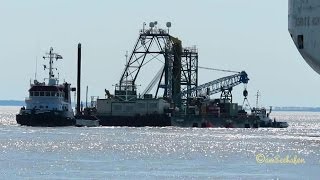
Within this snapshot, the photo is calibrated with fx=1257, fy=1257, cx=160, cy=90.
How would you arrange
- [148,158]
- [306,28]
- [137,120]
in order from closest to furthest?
[148,158] → [306,28] → [137,120]

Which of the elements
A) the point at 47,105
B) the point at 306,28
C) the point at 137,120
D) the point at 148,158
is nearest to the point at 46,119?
the point at 47,105

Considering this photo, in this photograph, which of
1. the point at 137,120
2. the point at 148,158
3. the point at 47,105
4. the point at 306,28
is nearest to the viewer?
the point at 148,158

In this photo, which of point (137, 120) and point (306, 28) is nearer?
point (306, 28)

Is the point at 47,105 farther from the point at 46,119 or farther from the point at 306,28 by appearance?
the point at 306,28

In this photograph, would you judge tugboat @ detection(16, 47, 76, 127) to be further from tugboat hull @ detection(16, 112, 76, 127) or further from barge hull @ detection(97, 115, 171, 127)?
barge hull @ detection(97, 115, 171, 127)

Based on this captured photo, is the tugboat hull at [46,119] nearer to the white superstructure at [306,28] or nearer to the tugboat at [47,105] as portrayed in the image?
the tugboat at [47,105]

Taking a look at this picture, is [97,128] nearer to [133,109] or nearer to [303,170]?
[133,109]

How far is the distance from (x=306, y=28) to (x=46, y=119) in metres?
49.1

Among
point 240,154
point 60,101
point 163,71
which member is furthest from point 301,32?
point 163,71

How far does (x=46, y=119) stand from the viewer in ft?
536

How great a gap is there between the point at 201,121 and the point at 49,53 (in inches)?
1100

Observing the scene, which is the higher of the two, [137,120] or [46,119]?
[137,120]

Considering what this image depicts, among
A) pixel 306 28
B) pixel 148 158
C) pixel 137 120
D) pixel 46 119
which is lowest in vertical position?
pixel 148 158

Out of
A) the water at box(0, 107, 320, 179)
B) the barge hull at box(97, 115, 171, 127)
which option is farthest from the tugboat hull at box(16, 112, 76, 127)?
the water at box(0, 107, 320, 179)
